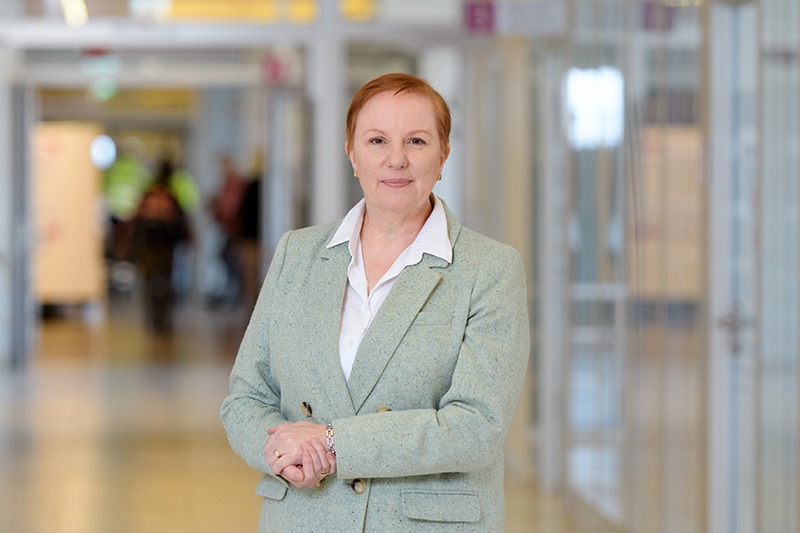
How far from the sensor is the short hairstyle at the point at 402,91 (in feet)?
6.28

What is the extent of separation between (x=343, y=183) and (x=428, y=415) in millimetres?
5514

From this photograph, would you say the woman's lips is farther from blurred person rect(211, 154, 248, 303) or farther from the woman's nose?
blurred person rect(211, 154, 248, 303)

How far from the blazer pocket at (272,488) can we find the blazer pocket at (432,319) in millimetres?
398

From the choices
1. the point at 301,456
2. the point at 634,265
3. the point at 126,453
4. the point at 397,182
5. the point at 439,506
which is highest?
the point at 397,182

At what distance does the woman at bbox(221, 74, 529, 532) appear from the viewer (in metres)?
1.81

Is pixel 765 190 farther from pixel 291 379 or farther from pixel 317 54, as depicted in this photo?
pixel 317 54

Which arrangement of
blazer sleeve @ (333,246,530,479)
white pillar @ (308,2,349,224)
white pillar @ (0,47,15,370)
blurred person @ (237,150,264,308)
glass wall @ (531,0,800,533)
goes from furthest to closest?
→ blurred person @ (237,150,264,308), white pillar @ (0,47,15,370), white pillar @ (308,2,349,224), glass wall @ (531,0,800,533), blazer sleeve @ (333,246,530,479)

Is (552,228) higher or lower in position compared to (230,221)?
lower

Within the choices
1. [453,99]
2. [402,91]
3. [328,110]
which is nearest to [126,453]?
[328,110]

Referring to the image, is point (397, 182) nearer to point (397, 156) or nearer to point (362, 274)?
point (397, 156)

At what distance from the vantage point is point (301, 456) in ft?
5.93

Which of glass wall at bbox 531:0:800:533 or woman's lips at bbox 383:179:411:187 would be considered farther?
glass wall at bbox 531:0:800:533

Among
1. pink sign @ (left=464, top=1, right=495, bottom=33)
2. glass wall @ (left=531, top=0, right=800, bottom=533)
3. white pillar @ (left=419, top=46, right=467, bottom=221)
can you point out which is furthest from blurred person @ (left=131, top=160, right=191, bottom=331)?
glass wall @ (left=531, top=0, right=800, bottom=533)

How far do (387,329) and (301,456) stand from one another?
0.28 m
